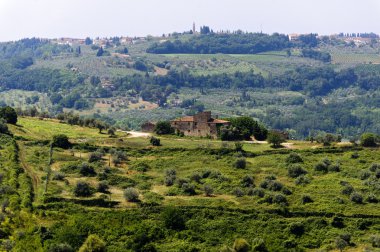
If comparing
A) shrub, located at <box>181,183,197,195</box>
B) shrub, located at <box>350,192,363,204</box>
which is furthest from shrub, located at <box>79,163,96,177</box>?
shrub, located at <box>350,192,363,204</box>

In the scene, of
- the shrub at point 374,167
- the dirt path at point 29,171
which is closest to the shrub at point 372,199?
the shrub at point 374,167

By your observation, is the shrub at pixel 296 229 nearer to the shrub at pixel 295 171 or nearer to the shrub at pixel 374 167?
the shrub at pixel 295 171

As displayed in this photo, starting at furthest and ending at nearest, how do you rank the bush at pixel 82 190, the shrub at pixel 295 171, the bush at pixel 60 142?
1. the bush at pixel 60 142
2. the shrub at pixel 295 171
3. the bush at pixel 82 190

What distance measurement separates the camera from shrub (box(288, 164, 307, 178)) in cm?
9938

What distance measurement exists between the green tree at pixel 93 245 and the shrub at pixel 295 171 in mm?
36393

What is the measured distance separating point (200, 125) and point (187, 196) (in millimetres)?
49431

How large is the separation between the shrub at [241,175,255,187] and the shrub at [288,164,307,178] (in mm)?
6637

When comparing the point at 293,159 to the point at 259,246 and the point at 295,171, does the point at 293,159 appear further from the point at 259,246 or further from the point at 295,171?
the point at 259,246

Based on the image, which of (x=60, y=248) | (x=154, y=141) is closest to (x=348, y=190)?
(x=154, y=141)

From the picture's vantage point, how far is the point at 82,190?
87.8m

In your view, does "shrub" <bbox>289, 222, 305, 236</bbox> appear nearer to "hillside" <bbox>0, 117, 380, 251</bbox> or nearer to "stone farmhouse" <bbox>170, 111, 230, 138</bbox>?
"hillside" <bbox>0, 117, 380, 251</bbox>

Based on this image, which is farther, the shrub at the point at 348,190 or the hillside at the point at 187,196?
the shrub at the point at 348,190

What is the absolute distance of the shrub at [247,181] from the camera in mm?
94750

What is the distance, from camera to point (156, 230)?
78688 millimetres
